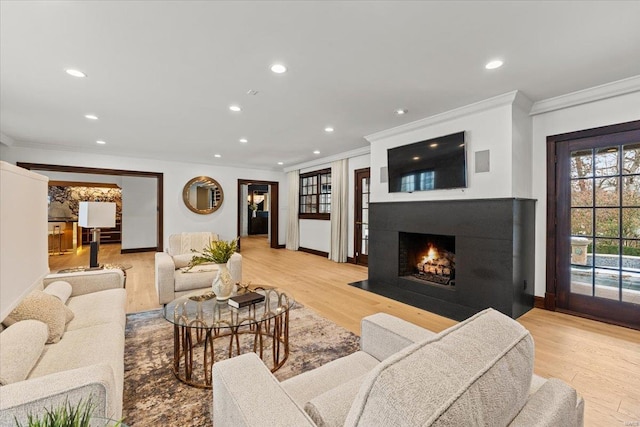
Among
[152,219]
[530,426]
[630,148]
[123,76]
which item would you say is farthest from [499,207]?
[152,219]

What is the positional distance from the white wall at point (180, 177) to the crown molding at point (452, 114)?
4.45m

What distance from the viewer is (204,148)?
19.3 feet

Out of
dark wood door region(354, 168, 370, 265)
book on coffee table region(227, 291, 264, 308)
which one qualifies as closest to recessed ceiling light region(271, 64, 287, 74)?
book on coffee table region(227, 291, 264, 308)

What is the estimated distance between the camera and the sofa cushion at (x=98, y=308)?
77.7 inches

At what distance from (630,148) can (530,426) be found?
3652mm

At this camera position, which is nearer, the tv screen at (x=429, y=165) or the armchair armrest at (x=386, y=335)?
the armchair armrest at (x=386, y=335)

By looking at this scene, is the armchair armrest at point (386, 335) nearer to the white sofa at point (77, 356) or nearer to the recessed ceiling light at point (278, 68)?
the white sofa at point (77, 356)

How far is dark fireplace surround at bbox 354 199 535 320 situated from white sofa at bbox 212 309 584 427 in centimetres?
243

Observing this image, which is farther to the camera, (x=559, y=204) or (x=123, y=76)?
(x=559, y=204)

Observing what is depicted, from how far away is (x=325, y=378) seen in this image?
1302mm

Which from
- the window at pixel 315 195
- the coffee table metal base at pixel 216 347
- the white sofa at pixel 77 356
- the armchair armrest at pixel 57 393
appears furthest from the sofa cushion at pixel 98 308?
the window at pixel 315 195

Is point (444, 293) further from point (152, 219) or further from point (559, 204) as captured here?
point (152, 219)

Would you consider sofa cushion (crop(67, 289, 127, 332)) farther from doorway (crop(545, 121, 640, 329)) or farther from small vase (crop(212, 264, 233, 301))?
doorway (crop(545, 121, 640, 329))

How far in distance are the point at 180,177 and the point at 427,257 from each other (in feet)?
19.5
